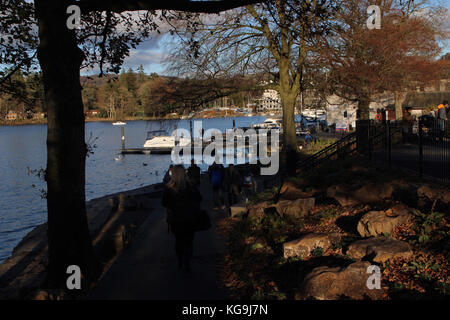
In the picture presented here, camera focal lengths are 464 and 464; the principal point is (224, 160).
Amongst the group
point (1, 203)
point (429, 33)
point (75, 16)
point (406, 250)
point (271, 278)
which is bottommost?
point (1, 203)

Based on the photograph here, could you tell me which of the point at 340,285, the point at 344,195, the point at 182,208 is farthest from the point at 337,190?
the point at 340,285

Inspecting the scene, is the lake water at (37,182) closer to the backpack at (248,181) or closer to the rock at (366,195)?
the backpack at (248,181)

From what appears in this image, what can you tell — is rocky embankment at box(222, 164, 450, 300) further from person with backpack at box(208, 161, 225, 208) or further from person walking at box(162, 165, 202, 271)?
person with backpack at box(208, 161, 225, 208)

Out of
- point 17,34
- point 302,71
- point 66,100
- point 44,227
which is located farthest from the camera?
point 302,71

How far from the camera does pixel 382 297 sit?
5.40 metres

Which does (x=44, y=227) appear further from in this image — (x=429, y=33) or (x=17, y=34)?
(x=429, y=33)

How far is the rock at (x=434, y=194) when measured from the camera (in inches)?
299

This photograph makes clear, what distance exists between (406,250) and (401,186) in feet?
10.3

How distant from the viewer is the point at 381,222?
7098 mm

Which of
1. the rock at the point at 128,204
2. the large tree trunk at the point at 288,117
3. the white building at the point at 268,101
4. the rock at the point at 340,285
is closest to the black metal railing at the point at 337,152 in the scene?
the large tree trunk at the point at 288,117

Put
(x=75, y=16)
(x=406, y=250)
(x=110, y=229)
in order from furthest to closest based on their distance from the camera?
(x=110, y=229) < (x=75, y=16) < (x=406, y=250)

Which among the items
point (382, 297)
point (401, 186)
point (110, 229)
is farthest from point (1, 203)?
point (382, 297)

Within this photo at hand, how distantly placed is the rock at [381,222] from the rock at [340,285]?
4.85ft

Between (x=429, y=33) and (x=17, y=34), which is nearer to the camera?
(x=17, y=34)
